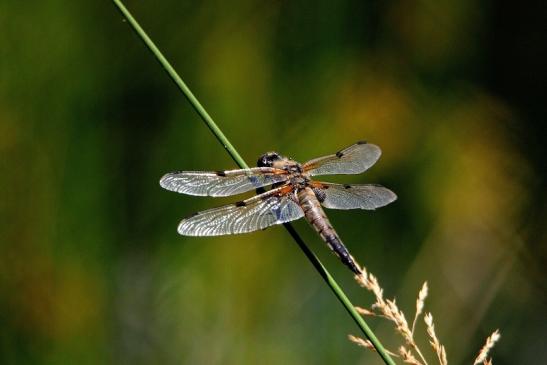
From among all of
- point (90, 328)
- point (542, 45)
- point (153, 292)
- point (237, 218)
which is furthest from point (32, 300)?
point (542, 45)

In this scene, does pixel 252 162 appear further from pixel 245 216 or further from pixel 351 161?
pixel 245 216

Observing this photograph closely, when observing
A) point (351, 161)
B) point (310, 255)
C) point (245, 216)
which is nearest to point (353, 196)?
point (351, 161)

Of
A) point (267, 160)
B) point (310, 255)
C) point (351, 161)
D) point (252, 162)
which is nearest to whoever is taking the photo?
point (310, 255)

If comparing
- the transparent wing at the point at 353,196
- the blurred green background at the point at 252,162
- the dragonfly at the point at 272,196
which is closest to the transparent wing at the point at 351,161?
the dragonfly at the point at 272,196

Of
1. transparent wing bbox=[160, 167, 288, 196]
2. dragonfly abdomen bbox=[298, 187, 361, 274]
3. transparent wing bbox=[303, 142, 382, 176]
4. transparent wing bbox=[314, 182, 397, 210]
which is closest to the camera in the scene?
dragonfly abdomen bbox=[298, 187, 361, 274]

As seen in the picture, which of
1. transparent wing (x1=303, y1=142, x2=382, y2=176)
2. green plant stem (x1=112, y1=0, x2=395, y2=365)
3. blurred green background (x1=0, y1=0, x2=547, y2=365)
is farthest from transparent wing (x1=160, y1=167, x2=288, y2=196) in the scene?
blurred green background (x1=0, y1=0, x2=547, y2=365)

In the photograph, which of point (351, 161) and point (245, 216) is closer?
point (245, 216)

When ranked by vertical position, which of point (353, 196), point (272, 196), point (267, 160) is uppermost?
point (267, 160)

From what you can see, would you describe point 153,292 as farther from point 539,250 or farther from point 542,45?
point 542,45

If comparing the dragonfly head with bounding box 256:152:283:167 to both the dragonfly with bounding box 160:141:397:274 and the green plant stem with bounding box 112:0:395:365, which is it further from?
the green plant stem with bounding box 112:0:395:365
